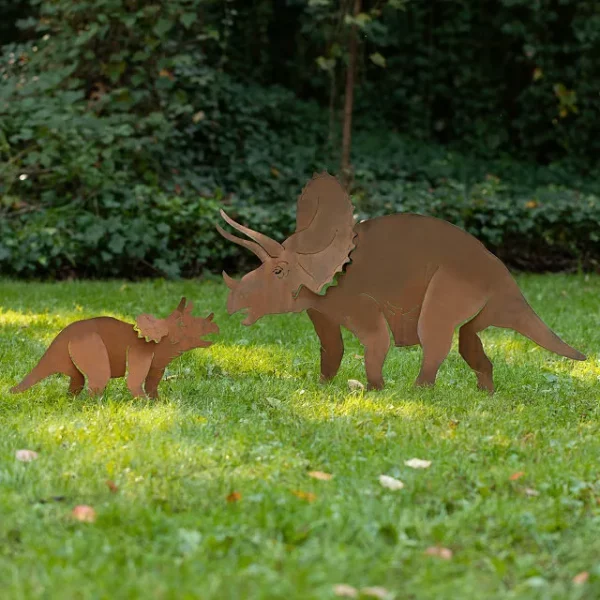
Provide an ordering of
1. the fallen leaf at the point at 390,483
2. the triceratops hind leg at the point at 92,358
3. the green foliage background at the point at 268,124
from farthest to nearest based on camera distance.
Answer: the green foliage background at the point at 268,124 → the triceratops hind leg at the point at 92,358 → the fallen leaf at the point at 390,483

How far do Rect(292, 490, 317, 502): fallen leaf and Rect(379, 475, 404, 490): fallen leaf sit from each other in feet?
0.93

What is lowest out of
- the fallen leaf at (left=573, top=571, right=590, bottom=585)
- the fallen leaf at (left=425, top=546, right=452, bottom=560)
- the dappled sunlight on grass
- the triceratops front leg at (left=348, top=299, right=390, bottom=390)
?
the dappled sunlight on grass

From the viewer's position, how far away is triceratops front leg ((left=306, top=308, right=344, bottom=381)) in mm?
4848

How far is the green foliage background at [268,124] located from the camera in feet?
31.9

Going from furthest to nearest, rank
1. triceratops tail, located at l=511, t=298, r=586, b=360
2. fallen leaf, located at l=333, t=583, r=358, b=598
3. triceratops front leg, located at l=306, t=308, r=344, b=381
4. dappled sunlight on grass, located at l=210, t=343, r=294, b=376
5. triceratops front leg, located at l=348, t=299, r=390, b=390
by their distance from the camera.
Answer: dappled sunlight on grass, located at l=210, t=343, r=294, b=376, triceratops front leg, located at l=306, t=308, r=344, b=381, triceratops front leg, located at l=348, t=299, r=390, b=390, triceratops tail, located at l=511, t=298, r=586, b=360, fallen leaf, located at l=333, t=583, r=358, b=598

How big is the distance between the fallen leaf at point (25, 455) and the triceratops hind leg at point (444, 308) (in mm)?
1994

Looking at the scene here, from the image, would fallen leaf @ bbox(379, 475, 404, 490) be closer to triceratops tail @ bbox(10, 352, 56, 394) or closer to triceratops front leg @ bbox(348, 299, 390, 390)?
triceratops front leg @ bbox(348, 299, 390, 390)

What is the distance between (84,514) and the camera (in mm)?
3055

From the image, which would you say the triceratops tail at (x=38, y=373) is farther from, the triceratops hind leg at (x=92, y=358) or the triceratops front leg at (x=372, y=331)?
the triceratops front leg at (x=372, y=331)

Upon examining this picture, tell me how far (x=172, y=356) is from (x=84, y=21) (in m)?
7.79

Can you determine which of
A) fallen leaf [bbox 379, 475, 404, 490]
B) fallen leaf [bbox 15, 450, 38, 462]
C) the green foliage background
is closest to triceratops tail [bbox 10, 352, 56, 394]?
fallen leaf [bbox 15, 450, 38, 462]

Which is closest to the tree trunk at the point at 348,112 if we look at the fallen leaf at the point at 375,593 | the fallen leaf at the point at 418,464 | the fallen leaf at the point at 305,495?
the fallen leaf at the point at 418,464

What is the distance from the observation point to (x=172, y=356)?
182 inches

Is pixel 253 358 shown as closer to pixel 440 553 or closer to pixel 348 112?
pixel 440 553
